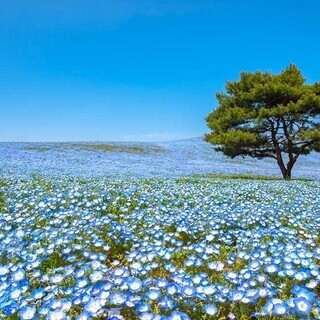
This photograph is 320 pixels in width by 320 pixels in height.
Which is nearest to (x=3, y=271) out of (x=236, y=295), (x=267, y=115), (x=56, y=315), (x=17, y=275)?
(x=17, y=275)

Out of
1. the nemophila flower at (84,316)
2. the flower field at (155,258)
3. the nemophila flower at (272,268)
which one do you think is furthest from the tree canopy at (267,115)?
the nemophila flower at (84,316)

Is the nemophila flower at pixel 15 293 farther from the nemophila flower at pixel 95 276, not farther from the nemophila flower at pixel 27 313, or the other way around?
the nemophila flower at pixel 95 276

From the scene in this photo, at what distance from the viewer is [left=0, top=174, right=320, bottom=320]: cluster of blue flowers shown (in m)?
3.03

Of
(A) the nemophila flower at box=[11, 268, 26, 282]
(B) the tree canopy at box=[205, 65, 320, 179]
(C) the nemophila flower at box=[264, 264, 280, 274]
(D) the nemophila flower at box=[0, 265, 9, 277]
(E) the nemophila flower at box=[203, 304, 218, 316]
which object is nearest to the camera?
(E) the nemophila flower at box=[203, 304, 218, 316]

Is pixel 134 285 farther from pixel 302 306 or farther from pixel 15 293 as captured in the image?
pixel 302 306

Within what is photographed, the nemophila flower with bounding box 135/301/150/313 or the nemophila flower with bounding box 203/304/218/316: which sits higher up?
the nemophila flower with bounding box 135/301/150/313

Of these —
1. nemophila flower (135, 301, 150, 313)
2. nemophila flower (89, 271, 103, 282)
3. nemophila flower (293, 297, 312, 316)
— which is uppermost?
nemophila flower (293, 297, 312, 316)

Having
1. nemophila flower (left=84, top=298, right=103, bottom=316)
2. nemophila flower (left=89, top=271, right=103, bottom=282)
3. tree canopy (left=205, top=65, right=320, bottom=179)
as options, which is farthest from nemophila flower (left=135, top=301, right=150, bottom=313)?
tree canopy (left=205, top=65, right=320, bottom=179)

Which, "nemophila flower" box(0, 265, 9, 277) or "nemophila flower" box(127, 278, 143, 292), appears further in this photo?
"nemophila flower" box(0, 265, 9, 277)

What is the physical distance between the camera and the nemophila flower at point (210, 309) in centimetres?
295

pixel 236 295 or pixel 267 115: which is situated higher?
pixel 267 115

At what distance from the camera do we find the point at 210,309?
9.77ft

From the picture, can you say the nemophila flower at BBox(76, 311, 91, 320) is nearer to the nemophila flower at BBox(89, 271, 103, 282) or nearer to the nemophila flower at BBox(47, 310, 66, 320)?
the nemophila flower at BBox(47, 310, 66, 320)

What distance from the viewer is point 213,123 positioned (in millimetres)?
20469
